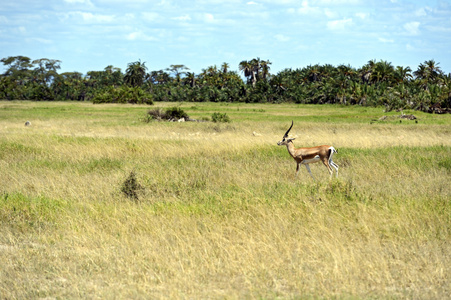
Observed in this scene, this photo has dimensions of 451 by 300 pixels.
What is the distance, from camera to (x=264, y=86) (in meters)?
86.6

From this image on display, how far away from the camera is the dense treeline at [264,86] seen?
62.3m

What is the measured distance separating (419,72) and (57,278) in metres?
82.5

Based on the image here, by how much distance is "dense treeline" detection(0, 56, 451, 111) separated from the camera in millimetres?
62344

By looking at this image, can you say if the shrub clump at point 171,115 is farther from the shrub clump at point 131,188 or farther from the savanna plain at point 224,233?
the shrub clump at point 131,188

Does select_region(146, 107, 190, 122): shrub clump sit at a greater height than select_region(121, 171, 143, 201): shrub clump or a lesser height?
greater

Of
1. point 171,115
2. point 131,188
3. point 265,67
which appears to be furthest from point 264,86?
point 131,188

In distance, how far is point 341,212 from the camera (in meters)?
8.08

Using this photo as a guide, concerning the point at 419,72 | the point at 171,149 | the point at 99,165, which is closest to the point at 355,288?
the point at 99,165

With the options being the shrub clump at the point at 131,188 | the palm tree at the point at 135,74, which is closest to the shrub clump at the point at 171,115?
the shrub clump at the point at 131,188

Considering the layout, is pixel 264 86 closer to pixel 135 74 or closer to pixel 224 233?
pixel 135 74

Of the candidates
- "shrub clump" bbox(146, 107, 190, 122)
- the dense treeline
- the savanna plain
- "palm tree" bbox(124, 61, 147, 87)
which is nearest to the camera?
the savanna plain

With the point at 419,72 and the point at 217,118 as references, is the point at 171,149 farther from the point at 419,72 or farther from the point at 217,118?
the point at 419,72

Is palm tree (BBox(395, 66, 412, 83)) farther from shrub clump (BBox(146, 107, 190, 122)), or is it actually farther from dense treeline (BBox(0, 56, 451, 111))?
shrub clump (BBox(146, 107, 190, 122))

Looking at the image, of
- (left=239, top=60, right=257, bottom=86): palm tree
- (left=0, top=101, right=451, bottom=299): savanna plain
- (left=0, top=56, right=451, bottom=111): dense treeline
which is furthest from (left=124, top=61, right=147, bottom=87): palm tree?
(left=0, top=101, right=451, bottom=299): savanna plain
